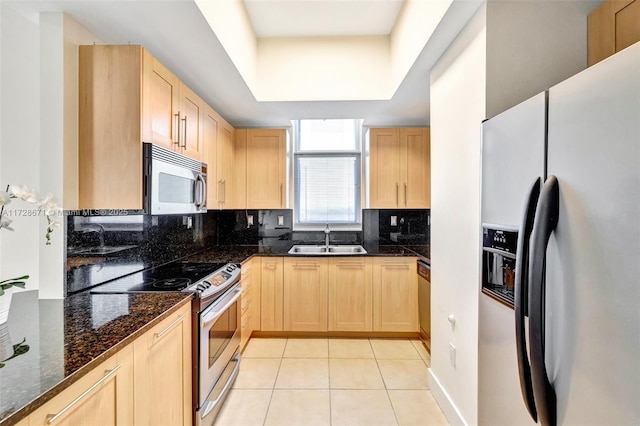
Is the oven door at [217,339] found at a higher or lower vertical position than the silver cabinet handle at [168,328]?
lower

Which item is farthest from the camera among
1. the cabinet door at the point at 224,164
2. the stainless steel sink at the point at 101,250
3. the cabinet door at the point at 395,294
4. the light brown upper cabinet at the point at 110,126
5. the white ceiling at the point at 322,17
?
the cabinet door at the point at 395,294

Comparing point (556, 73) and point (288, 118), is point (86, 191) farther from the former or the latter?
point (556, 73)

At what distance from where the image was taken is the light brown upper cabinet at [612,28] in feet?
3.63

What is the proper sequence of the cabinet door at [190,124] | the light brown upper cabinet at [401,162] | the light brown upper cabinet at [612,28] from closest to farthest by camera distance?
the light brown upper cabinet at [612,28], the cabinet door at [190,124], the light brown upper cabinet at [401,162]

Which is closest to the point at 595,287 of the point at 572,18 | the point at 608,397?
the point at 608,397

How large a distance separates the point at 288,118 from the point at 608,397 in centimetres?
297

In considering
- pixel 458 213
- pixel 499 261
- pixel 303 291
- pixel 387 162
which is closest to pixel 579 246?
pixel 499 261

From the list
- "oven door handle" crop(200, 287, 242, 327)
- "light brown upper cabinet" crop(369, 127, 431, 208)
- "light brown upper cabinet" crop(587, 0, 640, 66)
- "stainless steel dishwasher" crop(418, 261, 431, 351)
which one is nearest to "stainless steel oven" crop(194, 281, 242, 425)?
"oven door handle" crop(200, 287, 242, 327)

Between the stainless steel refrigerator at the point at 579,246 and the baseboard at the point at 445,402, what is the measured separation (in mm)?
758

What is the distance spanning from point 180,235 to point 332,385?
1.84 m

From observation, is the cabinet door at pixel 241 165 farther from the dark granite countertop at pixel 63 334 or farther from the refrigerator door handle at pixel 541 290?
the refrigerator door handle at pixel 541 290

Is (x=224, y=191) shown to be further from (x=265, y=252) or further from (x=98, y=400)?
(x=98, y=400)

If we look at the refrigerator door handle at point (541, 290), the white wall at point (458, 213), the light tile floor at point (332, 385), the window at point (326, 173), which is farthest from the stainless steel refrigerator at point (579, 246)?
the window at point (326, 173)

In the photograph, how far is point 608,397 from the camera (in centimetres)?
63
